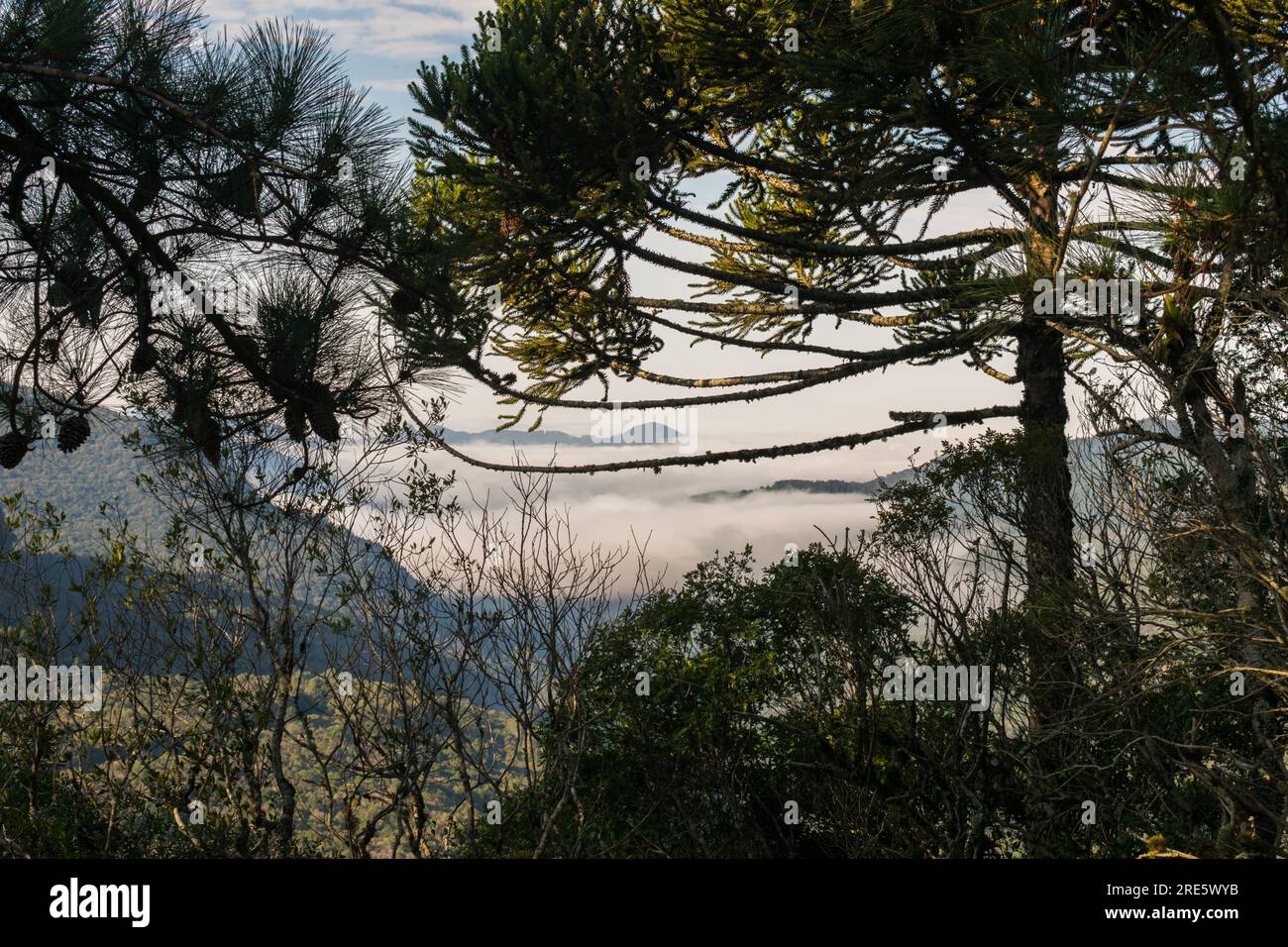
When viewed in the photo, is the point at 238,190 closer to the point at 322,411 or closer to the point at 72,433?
the point at 322,411

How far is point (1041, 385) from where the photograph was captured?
8969mm

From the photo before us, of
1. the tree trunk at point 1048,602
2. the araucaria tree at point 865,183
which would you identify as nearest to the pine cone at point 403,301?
the araucaria tree at point 865,183

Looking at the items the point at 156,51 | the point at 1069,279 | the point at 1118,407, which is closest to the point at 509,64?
the point at 156,51

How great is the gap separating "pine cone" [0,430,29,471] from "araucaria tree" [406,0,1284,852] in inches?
65.2

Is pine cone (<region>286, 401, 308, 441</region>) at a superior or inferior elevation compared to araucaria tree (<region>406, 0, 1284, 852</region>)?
inferior

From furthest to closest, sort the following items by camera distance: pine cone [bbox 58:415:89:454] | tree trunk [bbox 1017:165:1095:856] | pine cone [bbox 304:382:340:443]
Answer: tree trunk [bbox 1017:165:1095:856] → pine cone [bbox 304:382:340:443] → pine cone [bbox 58:415:89:454]

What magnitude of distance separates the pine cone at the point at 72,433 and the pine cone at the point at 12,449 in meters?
0.15

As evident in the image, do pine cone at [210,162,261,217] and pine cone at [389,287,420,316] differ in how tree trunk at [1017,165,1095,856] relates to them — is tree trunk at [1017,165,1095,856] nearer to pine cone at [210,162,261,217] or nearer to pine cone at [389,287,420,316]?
pine cone at [389,287,420,316]

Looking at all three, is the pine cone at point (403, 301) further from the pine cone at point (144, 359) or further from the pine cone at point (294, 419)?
the pine cone at point (144, 359)

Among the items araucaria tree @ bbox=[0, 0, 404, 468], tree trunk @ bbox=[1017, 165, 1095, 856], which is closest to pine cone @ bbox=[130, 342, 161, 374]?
araucaria tree @ bbox=[0, 0, 404, 468]

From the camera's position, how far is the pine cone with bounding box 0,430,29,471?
13.9 feet

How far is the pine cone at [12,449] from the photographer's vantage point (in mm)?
4238
